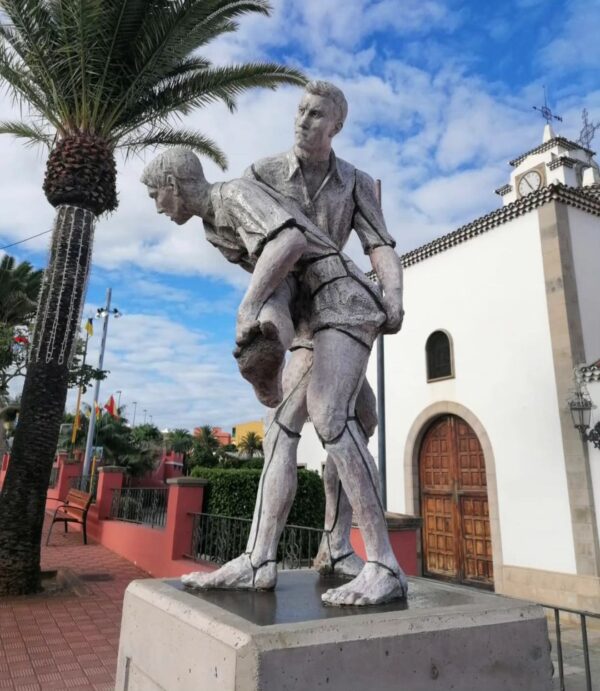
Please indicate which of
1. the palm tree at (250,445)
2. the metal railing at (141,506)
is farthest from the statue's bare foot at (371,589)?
the palm tree at (250,445)

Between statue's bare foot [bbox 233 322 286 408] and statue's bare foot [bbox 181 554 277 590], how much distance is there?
0.70m

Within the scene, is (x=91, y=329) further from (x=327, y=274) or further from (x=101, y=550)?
(x=327, y=274)

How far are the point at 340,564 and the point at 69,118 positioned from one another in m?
6.95

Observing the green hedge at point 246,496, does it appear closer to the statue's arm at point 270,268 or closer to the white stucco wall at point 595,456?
the white stucco wall at point 595,456

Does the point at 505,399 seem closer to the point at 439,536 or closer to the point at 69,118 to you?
the point at 439,536

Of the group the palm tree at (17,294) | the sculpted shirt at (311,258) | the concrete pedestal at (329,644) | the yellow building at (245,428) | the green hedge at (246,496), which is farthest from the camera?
the yellow building at (245,428)

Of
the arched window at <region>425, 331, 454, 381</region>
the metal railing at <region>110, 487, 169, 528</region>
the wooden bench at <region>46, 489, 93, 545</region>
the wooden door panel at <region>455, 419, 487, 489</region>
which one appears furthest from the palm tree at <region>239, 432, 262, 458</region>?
the wooden door panel at <region>455, 419, 487, 489</region>

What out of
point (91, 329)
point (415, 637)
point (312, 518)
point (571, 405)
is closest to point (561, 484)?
point (571, 405)

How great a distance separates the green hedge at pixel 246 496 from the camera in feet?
26.1

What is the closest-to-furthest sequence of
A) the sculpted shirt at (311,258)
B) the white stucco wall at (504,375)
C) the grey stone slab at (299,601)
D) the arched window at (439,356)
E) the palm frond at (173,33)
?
the grey stone slab at (299,601) < the sculpted shirt at (311,258) < the palm frond at (173,33) < the white stucco wall at (504,375) < the arched window at (439,356)

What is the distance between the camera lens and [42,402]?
6.60 metres

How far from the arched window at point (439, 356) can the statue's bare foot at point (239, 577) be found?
1071 cm

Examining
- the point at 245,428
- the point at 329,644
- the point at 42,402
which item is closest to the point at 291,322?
A: the point at 329,644

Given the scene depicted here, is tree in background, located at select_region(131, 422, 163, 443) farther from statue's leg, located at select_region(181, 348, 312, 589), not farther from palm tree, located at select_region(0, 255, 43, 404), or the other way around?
statue's leg, located at select_region(181, 348, 312, 589)
